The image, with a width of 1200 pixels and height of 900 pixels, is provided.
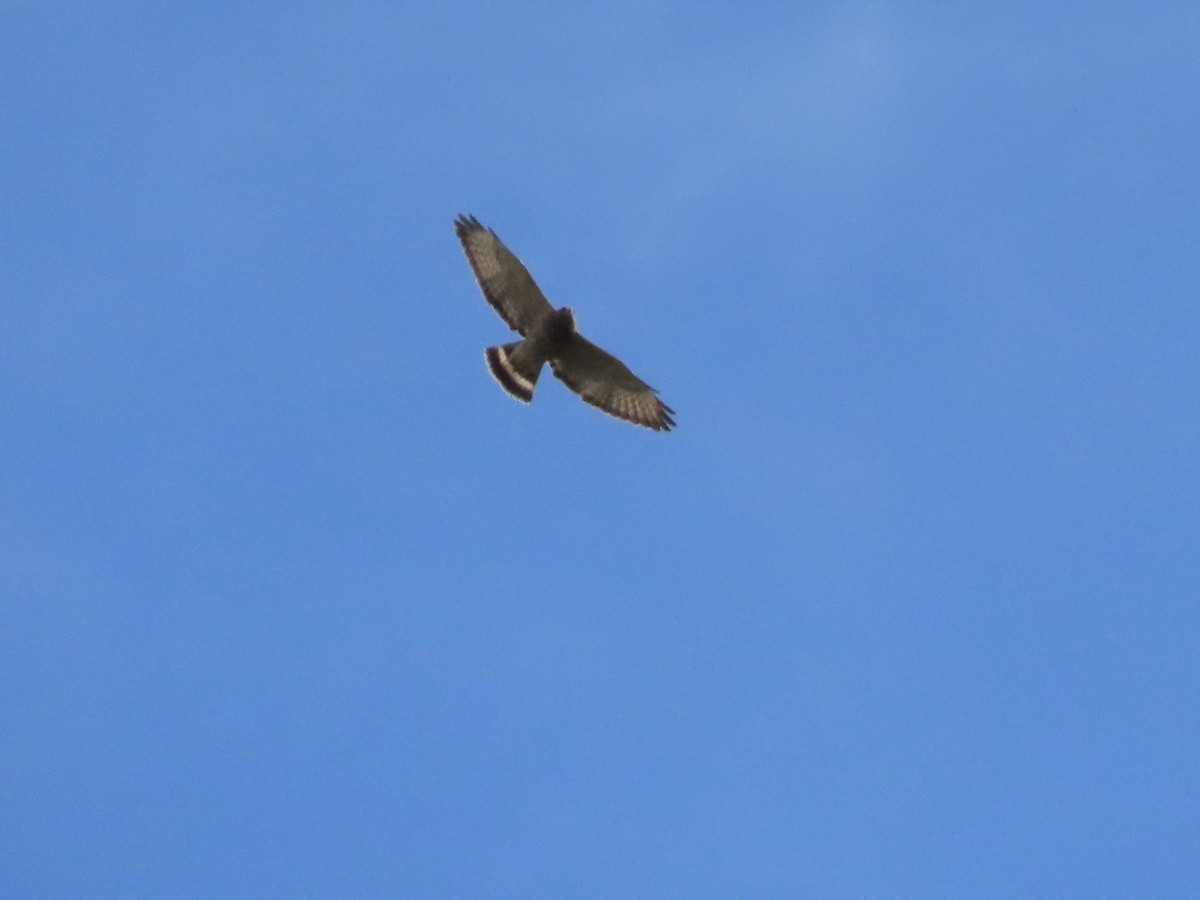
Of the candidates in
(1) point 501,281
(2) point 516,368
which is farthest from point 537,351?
(1) point 501,281

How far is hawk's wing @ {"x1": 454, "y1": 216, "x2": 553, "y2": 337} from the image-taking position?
46.7 ft

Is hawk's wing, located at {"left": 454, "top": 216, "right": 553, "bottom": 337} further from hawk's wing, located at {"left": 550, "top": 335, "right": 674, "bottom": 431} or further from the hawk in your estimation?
hawk's wing, located at {"left": 550, "top": 335, "right": 674, "bottom": 431}

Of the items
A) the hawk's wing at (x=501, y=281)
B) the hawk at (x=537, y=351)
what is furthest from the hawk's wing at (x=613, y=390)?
the hawk's wing at (x=501, y=281)

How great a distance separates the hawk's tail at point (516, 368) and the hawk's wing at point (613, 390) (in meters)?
0.26

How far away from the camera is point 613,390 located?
14711 mm

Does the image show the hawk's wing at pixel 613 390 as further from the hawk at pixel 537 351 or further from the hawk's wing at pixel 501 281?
the hawk's wing at pixel 501 281

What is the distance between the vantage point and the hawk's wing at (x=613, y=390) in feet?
47.5

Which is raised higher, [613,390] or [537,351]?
[613,390]

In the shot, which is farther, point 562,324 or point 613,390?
point 613,390

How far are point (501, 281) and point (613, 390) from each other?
1609 mm

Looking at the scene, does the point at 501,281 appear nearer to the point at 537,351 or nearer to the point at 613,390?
the point at 537,351

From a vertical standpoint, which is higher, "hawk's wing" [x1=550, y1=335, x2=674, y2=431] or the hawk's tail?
"hawk's wing" [x1=550, y1=335, x2=674, y2=431]

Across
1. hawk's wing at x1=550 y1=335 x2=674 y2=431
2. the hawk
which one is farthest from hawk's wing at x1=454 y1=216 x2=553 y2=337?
hawk's wing at x1=550 y1=335 x2=674 y2=431

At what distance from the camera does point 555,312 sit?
14133mm
